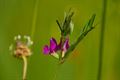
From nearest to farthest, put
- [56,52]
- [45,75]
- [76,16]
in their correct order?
1. [56,52]
2. [45,75]
3. [76,16]

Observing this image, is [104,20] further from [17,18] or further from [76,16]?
[17,18]

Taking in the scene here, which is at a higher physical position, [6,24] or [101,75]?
[6,24]

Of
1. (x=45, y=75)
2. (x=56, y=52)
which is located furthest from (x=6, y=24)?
(x=56, y=52)

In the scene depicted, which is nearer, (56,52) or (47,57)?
(56,52)

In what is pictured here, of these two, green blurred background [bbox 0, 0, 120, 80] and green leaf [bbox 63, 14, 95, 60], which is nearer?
green leaf [bbox 63, 14, 95, 60]

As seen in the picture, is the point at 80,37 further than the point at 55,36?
No

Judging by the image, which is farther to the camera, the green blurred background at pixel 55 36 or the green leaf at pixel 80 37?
the green blurred background at pixel 55 36

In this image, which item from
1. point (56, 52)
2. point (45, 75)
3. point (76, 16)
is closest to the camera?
point (56, 52)
